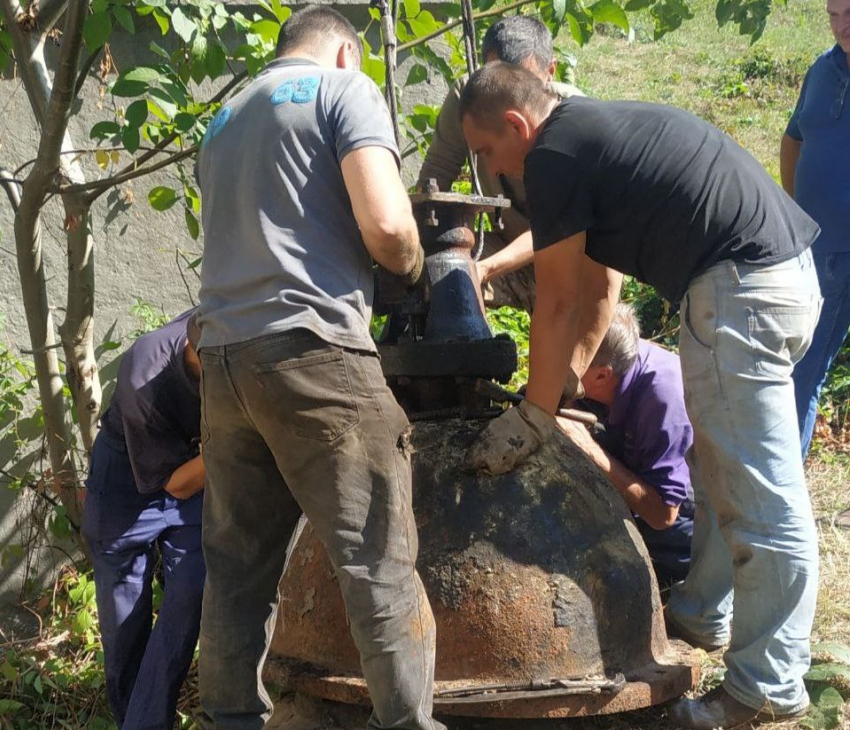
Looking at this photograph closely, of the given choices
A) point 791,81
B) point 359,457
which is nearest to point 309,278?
point 359,457

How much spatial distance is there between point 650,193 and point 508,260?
141 centimetres

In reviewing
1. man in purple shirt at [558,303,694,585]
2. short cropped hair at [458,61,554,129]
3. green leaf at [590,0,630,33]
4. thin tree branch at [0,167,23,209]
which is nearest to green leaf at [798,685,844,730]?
man in purple shirt at [558,303,694,585]

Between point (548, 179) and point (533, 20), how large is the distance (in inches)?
67.0

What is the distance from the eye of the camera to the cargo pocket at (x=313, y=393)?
2.65 meters

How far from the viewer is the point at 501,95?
3043mm

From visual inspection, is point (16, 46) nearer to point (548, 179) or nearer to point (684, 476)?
point (548, 179)

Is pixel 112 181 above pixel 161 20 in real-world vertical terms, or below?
below

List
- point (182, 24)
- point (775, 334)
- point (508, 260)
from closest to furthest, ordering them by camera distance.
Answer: point (775, 334), point (182, 24), point (508, 260)

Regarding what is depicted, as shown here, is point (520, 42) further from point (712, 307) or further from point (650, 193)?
point (712, 307)

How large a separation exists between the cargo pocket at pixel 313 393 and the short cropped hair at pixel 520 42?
2.06m

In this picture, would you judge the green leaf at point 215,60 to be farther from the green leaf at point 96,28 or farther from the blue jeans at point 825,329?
the blue jeans at point 825,329

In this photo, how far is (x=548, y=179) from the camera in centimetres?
296

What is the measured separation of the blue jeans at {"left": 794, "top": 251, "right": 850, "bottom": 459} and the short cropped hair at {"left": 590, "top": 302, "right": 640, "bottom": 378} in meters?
0.95

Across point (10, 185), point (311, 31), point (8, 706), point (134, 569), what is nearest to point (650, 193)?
point (311, 31)
